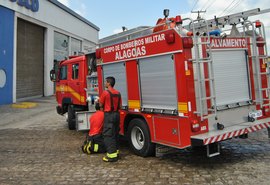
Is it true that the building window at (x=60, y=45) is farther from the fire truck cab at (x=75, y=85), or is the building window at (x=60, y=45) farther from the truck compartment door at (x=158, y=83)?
→ the truck compartment door at (x=158, y=83)

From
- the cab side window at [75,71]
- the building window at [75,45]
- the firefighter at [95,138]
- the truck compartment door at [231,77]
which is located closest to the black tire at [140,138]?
the firefighter at [95,138]

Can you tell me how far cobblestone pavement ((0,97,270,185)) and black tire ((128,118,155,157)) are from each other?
0.57ft

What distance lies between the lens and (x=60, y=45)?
25.0m

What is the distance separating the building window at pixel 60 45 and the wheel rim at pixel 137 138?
19.5 metres

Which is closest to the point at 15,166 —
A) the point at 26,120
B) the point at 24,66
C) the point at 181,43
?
the point at 181,43

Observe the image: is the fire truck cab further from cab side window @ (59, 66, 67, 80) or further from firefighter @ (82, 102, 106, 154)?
firefighter @ (82, 102, 106, 154)

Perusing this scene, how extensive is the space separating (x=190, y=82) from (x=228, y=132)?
1.20 meters

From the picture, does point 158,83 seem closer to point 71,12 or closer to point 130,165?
point 130,165

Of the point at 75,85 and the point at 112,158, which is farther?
the point at 75,85

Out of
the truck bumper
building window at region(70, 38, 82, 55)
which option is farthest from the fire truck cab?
building window at region(70, 38, 82, 55)

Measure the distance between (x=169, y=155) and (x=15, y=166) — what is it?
3.36 m

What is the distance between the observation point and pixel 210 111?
5.20 m

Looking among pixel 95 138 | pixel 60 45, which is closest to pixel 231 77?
pixel 95 138

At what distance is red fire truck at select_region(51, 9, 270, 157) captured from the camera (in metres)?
4.98
